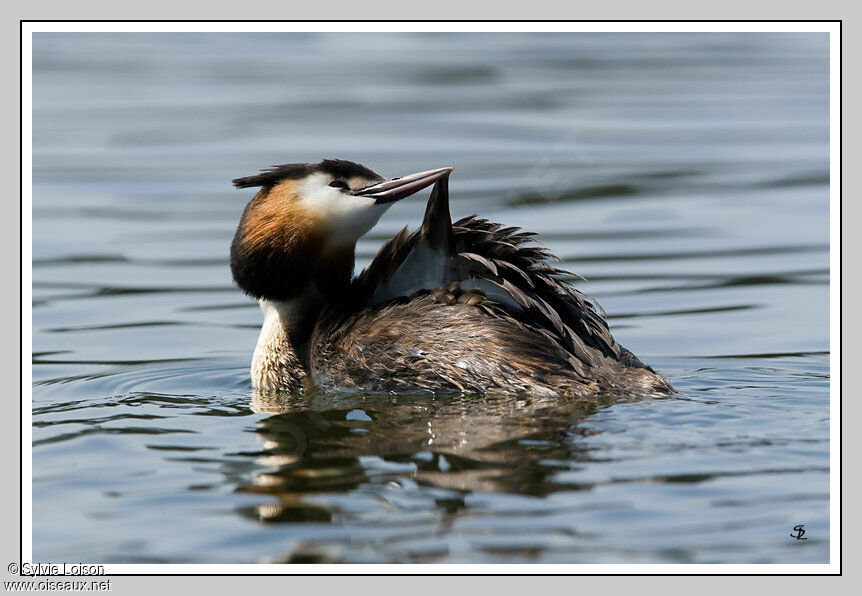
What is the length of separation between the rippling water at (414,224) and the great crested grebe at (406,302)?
202 millimetres

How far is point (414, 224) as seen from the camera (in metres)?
13.1

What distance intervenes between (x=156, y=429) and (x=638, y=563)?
3.00 m

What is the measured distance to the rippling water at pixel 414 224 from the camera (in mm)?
5664

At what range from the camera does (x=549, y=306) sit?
746cm

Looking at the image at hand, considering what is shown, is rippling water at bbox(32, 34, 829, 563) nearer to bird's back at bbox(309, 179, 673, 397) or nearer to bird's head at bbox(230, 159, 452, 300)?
bird's back at bbox(309, 179, 673, 397)

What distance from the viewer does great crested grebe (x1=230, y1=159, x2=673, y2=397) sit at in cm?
730

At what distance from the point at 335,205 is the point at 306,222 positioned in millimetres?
207

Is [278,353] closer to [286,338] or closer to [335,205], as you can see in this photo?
[286,338]

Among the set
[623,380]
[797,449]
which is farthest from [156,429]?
[797,449]

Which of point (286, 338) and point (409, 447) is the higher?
point (286, 338)

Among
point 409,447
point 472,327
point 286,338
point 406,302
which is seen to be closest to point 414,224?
point 286,338

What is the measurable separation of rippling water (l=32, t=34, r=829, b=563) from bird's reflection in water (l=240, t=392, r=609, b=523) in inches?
0.8

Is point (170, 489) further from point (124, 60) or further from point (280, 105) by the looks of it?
point (124, 60)

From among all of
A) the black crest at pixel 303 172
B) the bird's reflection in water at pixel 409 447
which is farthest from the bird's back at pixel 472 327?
the black crest at pixel 303 172
